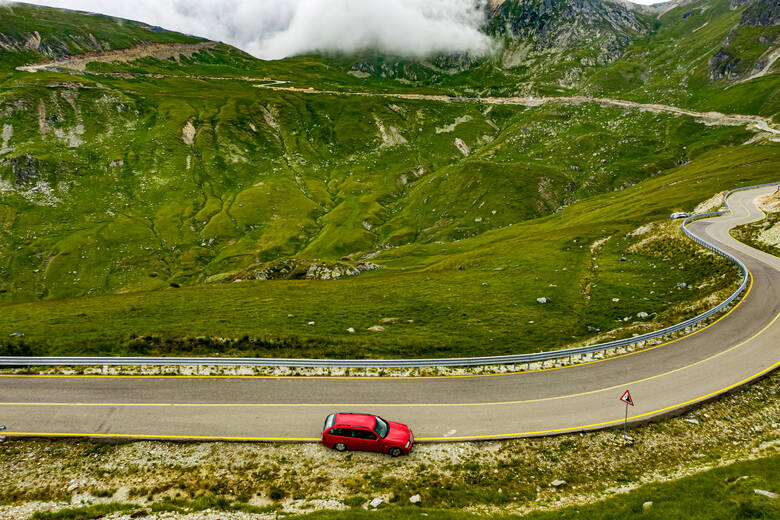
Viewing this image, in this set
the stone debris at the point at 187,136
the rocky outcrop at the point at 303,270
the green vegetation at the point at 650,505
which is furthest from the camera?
the stone debris at the point at 187,136

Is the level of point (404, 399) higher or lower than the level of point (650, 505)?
higher

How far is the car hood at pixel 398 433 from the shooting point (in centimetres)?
2238

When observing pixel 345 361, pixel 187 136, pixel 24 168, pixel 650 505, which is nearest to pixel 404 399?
pixel 345 361

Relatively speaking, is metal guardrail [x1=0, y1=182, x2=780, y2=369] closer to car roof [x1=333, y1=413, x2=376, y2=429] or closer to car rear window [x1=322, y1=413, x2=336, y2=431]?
car rear window [x1=322, y1=413, x2=336, y2=431]

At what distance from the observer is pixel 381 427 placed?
22875 millimetres

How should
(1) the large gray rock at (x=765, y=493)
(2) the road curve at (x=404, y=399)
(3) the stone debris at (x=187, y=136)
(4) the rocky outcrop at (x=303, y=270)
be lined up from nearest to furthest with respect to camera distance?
1. (1) the large gray rock at (x=765, y=493)
2. (2) the road curve at (x=404, y=399)
3. (4) the rocky outcrop at (x=303, y=270)
4. (3) the stone debris at (x=187, y=136)

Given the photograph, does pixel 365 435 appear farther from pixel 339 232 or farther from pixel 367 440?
pixel 339 232

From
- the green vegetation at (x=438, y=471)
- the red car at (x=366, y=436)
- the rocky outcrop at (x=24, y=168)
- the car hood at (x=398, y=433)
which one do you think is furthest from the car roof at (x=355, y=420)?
the rocky outcrop at (x=24, y=168)

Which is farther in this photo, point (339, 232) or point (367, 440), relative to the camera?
point (339, 232)

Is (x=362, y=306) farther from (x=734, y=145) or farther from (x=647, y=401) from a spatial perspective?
(x=734, y=145)

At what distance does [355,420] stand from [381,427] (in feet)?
5.84

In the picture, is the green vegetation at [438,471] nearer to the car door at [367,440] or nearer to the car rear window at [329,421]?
the car door at [367,440]

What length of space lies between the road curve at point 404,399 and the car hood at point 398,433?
4.73ft

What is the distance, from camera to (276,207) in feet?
526
